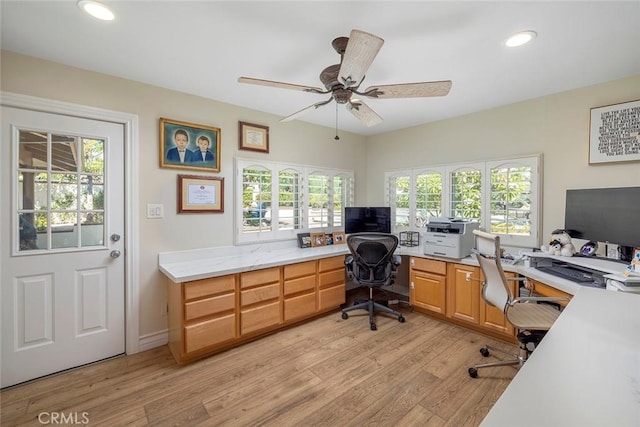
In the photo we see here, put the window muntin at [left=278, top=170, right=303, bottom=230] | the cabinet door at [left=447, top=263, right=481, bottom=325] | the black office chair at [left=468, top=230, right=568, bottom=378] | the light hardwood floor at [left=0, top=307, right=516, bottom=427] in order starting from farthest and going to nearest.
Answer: the window muntin at [left=278, top=170, right=303, bottom=230] → the cabinet door at [left=447, top=263, right=481, bottom=325] → the black office chair at [left=468, top=230, right=568, bottom=378] → the light hardwood floor at [left=0, top=307, right=516, bottom=427]

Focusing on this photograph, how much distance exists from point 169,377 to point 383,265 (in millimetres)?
2178

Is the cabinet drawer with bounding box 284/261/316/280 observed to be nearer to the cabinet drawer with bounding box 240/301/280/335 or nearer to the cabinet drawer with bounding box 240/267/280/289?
the cabinet drawer with bounding box 240/267/280/289

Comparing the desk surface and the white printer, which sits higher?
the white printer

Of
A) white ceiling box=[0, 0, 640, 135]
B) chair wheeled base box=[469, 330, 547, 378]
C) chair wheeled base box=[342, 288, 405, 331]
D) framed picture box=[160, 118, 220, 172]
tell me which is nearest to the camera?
white ceiling box=[0, 0, 640, 135]

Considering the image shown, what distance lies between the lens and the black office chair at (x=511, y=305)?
1894 mm

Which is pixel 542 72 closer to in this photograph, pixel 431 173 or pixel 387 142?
pixel 431 173

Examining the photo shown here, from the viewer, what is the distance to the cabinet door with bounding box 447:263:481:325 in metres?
2.75

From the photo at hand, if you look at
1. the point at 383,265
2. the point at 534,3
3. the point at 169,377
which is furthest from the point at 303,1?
the point at 169,377

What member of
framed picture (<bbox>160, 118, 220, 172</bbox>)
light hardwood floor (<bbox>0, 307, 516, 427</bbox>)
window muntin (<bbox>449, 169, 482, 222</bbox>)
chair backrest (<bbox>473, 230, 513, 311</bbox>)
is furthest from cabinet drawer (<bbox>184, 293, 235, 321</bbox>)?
window muntin (<bbox>449, 169, 482, 222</bbox>)

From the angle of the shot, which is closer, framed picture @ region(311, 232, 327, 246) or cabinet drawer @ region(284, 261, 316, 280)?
cabinet drawer @ region(284, 261, 316, 280)

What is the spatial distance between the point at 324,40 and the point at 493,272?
207cm

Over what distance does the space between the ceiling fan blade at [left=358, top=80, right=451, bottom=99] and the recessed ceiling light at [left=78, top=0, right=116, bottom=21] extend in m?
1.61

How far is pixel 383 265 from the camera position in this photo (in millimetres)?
3012

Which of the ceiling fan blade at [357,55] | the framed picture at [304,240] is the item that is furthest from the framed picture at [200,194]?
the ceiling fan blade at [357,55]
